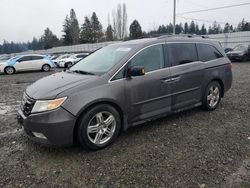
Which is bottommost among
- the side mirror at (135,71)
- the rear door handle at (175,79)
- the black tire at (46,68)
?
the black tire at (46,68)

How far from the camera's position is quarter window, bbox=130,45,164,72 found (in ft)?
14.0

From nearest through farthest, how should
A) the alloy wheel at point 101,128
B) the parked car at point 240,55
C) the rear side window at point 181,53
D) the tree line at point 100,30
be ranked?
the alloy wheel at point 101,128 → the rear side window at point 181,53 → the parked car at point 240,55 → the tree line at point 100,30

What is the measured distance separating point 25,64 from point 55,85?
16842 mm

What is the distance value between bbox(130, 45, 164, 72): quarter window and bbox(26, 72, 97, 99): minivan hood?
882mm

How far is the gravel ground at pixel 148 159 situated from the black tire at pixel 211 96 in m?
0.57

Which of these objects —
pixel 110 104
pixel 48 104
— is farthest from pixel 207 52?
pixel 48 104

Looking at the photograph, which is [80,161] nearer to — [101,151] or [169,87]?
[101,151]

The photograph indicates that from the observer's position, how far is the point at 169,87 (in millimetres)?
4578

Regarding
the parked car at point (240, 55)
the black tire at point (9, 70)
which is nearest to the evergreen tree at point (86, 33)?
the black tire at point (9, 70)

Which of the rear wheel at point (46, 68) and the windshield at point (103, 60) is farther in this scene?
the rear wheel at point (46, 68)

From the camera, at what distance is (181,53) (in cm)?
495

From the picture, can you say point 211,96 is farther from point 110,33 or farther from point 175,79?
point 110,33

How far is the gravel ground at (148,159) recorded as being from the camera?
2.99 metres

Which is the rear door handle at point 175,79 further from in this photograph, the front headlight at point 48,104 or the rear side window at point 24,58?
the rear side window at point 24,58
